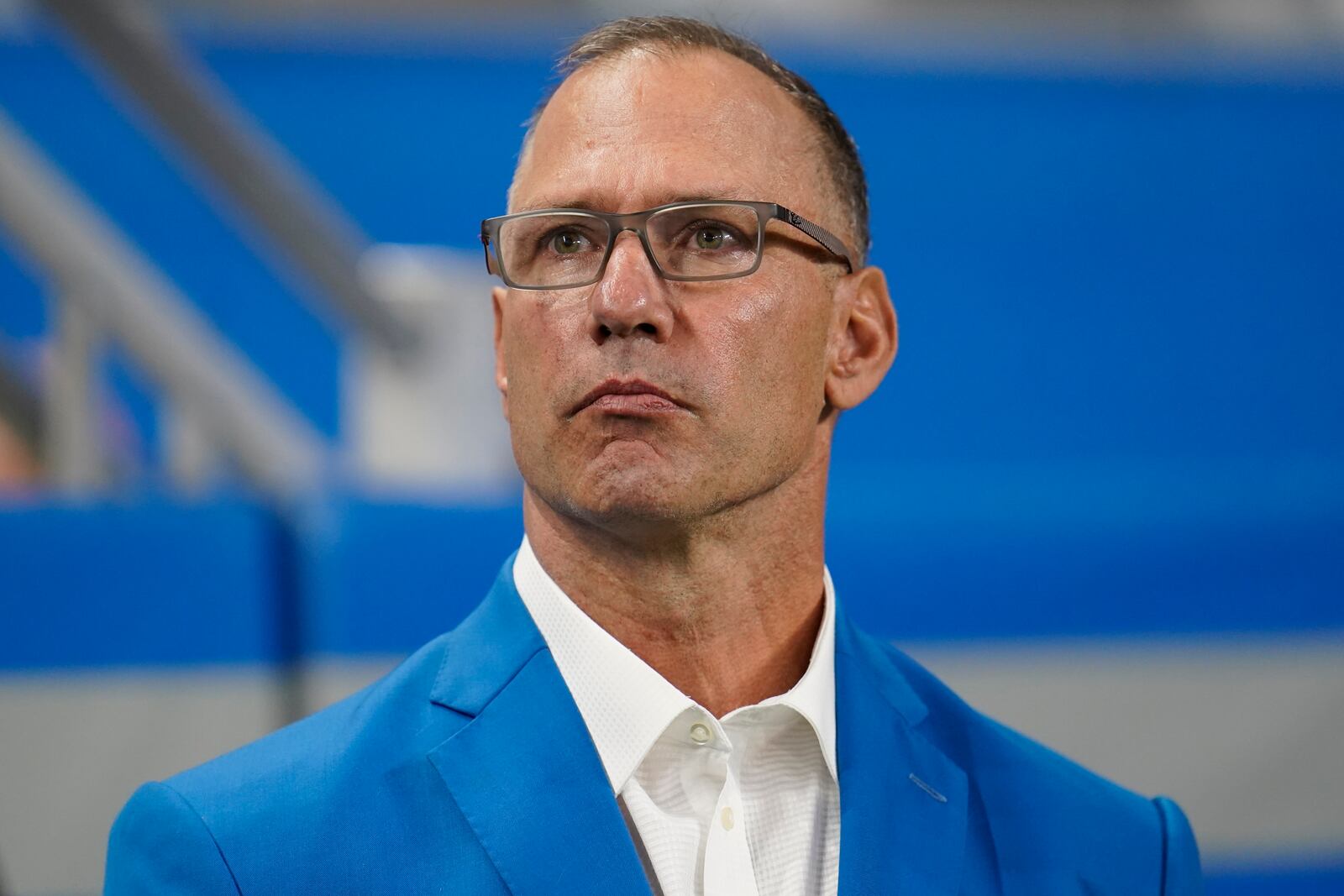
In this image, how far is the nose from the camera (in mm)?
1042

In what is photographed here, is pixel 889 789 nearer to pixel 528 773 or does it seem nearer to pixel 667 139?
pixel 528 773

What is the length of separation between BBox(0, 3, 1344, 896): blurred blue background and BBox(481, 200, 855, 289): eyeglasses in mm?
908

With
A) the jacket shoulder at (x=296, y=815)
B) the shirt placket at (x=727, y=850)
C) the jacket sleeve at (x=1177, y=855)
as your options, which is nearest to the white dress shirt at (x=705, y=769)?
the shirt placket at (x=727, y=850)

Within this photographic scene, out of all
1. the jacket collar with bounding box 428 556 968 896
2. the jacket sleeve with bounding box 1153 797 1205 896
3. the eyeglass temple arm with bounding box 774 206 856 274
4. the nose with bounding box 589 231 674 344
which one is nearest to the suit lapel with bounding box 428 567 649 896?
the jacket collar with bounding box 428 556 968 896

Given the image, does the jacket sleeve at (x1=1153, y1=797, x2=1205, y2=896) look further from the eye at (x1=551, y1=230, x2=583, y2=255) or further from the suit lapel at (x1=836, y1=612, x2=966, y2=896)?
the eye at (x1=551, y1=230, x2=583, y2=255)

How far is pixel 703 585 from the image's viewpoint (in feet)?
3.67

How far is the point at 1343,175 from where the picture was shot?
4.89 meters

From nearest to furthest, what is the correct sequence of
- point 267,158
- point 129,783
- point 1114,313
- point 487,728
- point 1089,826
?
point 487,728
point 1089,826
point 129,783
point 267,158
point 1114,313

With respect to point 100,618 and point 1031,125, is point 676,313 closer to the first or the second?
point 100,618

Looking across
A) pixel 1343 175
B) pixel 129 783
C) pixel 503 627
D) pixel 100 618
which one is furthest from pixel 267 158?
pixel 1343 175

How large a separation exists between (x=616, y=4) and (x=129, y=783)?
3.91 meters

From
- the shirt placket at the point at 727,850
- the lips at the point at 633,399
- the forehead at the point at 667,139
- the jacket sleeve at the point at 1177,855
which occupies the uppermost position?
the forehead at the point at 667,139

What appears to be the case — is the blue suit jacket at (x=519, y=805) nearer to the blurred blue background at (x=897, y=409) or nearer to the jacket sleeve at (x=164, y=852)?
the jacket sleeve at (x=164, y=852)

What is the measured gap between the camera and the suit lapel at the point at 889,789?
1071 mm
